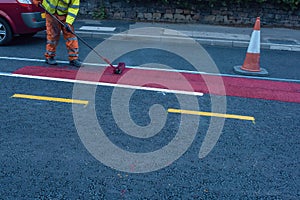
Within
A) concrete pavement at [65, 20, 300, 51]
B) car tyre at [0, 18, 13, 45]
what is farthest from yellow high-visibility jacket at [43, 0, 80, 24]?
concrete pavement at [65, 20, 300, 51]

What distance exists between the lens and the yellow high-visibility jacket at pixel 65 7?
5.82 metres

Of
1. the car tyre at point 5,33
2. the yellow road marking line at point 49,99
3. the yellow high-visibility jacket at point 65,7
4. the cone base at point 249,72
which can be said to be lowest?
the yellow road marking line at point 49,99

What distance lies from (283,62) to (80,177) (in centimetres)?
647

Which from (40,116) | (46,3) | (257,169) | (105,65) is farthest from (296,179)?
(46,3)

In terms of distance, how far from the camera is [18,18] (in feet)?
24.5

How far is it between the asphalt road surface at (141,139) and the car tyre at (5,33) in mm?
1885

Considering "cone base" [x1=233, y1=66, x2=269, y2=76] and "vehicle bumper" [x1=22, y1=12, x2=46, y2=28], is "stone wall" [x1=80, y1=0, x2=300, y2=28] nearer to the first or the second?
"vehicle bumper" [x1=22, y1=12, x2=46, y2=28]

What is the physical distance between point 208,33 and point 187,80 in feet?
16.6

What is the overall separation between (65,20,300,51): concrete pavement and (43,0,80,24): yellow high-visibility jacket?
3.60m

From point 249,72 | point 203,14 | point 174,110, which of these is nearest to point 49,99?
point 174,110

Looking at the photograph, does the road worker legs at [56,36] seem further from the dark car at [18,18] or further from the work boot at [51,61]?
the dark car at [18,18]

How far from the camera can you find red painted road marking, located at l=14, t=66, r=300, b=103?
5.38m

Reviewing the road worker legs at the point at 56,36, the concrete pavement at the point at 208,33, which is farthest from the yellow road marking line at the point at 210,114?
the concrete pavement at the point at 208,33

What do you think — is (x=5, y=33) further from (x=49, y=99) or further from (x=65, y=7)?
(x=49, y=99)
